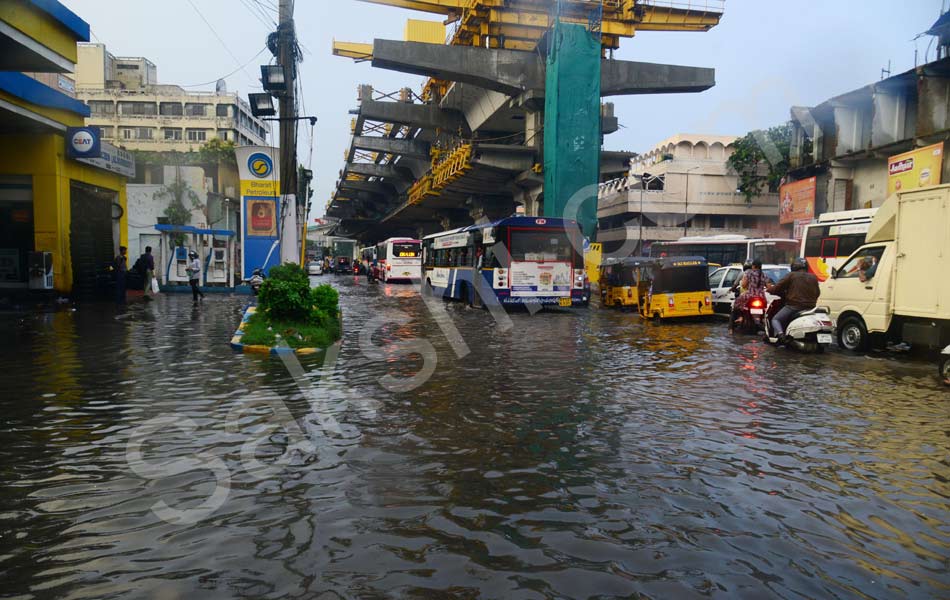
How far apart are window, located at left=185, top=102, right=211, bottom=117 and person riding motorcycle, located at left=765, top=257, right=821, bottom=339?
89.2 metres

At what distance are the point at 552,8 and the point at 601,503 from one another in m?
38.0

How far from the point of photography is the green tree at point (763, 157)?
1722 inches

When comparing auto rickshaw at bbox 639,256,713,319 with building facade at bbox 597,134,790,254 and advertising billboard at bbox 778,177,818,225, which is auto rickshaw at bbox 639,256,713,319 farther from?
building facade at bbox 597,134,790,254

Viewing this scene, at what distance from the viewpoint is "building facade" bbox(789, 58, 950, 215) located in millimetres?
28359

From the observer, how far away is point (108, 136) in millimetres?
85000

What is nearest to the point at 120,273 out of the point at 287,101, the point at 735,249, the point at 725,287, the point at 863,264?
the point at 287,101

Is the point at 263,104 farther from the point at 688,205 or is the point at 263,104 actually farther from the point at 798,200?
the point at 688,205

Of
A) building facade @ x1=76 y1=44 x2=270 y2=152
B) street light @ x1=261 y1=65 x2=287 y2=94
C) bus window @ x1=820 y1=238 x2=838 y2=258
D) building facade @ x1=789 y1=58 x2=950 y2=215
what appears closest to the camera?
street light @ x1=261 y1=65 x2=287 y2=94

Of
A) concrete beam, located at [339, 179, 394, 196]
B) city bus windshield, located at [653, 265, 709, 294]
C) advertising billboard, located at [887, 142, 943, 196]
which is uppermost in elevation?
concrete beam, located at [339, 179, 394, 196]

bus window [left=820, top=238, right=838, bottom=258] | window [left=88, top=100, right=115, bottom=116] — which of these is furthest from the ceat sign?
window [left=88, top=100, right=115, bottom=116]

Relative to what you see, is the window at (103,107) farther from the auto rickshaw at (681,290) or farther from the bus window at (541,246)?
the auto rickshaw at (681,290)

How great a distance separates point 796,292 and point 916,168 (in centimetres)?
2037

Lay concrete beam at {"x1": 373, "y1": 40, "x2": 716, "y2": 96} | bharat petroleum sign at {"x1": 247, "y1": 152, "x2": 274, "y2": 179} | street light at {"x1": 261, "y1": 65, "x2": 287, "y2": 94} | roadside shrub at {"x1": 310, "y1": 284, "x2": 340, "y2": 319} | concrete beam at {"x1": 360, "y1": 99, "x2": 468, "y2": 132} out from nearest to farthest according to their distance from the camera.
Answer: roadside shrub at {"x1": 310, "y1": 284, "x2": 340, "y2": 319} < street light at {"x1": 261, "y1": 65, "x2": 287, "y2": 94} < bharat petroleum sign at {"x1": 247, "y1": 152, "x2": 274, "y2": 179} < concrete beam at {"x1": 373, "y1": 40, "x2": 716, "y2": 96} < concrete beam at {"x1": 360, "y1": 99, "x2": 468, "y2": 132}

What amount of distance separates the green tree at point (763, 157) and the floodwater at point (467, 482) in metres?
A: 37.0
